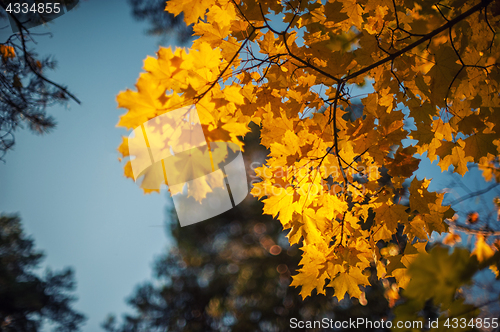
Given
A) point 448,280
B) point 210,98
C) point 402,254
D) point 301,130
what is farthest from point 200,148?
point 402,254

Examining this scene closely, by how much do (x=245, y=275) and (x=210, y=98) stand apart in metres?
6.03

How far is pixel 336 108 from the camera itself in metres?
1.28

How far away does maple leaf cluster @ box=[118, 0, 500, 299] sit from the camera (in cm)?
110

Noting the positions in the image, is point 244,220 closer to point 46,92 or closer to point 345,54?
point 46,92

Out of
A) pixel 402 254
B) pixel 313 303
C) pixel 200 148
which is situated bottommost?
pixel 313 303

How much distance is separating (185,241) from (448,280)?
22.8 feet

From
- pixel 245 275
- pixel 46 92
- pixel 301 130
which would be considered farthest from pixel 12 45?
pixel 245 275

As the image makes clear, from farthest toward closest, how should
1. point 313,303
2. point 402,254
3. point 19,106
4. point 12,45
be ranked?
point 313,303 < point 19,106 < point 12,45 < point 402,254

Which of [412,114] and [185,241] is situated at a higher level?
[185,241]

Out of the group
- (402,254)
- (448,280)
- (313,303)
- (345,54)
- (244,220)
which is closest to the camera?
(448,280)

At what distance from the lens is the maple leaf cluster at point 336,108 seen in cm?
110

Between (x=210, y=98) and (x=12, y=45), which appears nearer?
(x=210, y=98)

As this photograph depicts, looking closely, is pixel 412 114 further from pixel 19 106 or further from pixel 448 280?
pixel 19 106

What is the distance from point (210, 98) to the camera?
1174 mm
